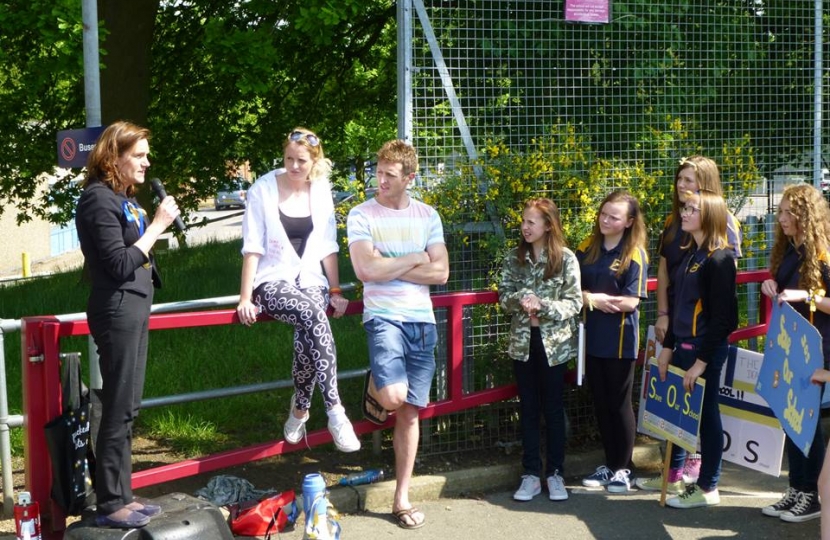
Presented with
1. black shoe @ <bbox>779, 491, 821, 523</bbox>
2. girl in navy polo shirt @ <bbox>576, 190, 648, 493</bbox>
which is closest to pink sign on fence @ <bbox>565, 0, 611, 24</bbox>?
girl in navy polo shirt @ <bbox>576, 190, 648, 493</bbox>

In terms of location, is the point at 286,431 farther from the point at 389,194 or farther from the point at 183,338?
the point at 183,338

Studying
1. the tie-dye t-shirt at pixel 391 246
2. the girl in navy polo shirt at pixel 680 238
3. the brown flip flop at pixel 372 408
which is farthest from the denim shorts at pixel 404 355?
the girl in navy polo shirt at pixel 680 238

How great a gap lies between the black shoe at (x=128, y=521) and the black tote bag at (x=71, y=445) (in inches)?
7.2

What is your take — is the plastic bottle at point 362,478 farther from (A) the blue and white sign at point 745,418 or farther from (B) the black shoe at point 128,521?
(A) the blue and white sign at point 745,418

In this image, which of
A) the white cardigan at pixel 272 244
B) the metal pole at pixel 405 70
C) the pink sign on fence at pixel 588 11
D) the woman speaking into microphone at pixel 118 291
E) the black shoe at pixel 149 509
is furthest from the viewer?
the pink sign on fence at pixel 588 11

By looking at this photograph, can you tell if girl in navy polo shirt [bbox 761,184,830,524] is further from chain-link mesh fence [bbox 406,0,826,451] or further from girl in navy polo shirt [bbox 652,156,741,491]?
chain-link mesh fence [bbox 406,0,826,451]

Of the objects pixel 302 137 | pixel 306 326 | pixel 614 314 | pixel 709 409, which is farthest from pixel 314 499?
pixel 709 409

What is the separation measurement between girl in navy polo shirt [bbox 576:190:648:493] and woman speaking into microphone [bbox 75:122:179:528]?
8.69 feet

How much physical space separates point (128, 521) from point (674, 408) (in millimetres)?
3115

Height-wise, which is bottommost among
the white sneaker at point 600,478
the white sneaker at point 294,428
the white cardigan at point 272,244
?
the white sneaker at point 600,478

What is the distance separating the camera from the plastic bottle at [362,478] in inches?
227

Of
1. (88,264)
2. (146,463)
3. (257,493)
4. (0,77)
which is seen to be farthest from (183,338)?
(0,77)

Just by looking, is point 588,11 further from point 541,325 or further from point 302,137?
point 302,137

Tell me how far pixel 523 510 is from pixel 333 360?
4.87 feet
